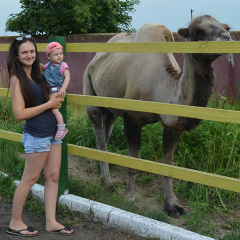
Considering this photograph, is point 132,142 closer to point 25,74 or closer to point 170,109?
point 170,109

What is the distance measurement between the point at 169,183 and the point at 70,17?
21.4 meters

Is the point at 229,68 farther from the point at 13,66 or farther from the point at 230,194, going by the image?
the point at 13,66

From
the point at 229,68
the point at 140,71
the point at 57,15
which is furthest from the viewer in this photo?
the point at 57,15

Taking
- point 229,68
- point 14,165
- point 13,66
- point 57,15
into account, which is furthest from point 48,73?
point 57,15

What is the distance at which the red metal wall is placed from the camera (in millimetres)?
12032

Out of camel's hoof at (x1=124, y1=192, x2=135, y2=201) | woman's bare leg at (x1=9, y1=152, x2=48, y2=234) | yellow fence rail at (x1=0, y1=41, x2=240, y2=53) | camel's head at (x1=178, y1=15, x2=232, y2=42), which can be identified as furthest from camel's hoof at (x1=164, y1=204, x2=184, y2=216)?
yellow fence rail at (x1=0, y1=41, x2=240, y2=53)

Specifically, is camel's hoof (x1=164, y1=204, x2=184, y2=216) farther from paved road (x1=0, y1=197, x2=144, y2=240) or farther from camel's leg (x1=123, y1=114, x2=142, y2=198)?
paved road (x1=0, y1=197, x2=144, y2=240)

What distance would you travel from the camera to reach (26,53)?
13.2 ft

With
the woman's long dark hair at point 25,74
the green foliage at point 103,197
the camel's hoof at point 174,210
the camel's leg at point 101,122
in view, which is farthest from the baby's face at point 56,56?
the camel's leg at point 101,122

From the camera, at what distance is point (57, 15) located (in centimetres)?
2570

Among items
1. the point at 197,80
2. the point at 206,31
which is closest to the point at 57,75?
the point at 197,80

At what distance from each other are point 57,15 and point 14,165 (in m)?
20.6

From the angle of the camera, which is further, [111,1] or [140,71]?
[111,1]

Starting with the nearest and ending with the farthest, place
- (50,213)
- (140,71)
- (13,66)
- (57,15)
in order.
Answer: (13,66) → (50,213) → (140,71) → (57,15)
